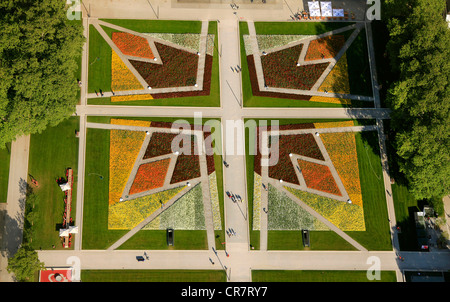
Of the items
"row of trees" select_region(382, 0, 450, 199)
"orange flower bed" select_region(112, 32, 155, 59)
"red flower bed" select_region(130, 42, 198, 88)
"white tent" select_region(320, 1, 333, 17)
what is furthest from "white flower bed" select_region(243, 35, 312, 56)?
"orange flower bed" select_region(112, 32, 155, 59)

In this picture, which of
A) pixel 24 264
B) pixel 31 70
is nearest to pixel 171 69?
pixel 31 70

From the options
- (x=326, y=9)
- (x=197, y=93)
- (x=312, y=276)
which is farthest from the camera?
(x=326, y=9)

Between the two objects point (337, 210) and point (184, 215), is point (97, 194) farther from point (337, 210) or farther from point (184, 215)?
point (337, 210)

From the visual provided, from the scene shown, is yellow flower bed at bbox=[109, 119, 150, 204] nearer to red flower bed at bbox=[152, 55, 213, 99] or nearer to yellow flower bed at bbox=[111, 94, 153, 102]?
yellow flower bed at bbox=[111, 94, 153, 102]

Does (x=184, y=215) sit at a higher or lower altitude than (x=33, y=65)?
lower

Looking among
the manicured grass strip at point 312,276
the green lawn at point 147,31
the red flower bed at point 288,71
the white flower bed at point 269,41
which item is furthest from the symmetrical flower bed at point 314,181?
the white flower bed at point 269,41
